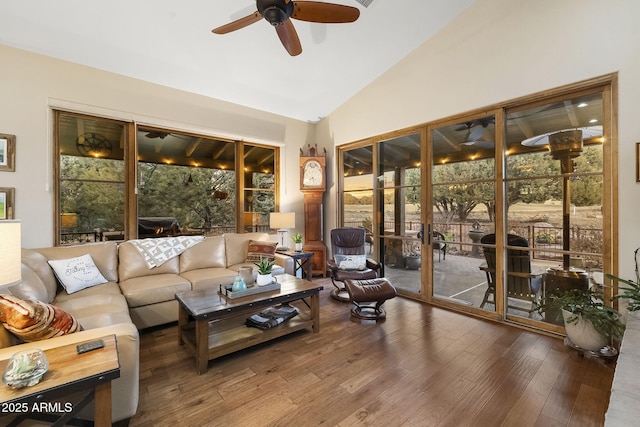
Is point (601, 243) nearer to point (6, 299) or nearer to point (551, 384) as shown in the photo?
point (551, 384)

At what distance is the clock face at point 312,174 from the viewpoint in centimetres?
505

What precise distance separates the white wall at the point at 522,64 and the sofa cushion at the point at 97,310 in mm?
3983

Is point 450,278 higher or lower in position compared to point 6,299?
lower

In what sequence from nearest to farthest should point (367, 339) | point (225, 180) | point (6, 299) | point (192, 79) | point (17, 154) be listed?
point (6, 299) → point (367, 339) → point (17, 154) → point (192, 79) → point (225, 180)

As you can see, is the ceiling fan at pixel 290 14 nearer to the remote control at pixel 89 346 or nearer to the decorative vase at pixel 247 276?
the decorative vase at pixel 247 276

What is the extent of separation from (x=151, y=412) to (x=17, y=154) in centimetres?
326

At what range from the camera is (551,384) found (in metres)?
1.99

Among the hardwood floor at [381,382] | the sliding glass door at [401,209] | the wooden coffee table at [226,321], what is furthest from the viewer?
the sliding glass door at [401,209]

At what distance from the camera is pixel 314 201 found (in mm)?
5129

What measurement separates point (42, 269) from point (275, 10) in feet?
10.4

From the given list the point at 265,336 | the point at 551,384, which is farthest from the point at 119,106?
the point at 551,384

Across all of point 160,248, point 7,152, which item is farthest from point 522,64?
point 7,152

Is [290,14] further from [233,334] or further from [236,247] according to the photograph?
[236,247]

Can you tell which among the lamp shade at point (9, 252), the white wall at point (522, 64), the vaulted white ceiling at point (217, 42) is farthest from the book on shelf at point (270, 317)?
the vaulted white ceiling at point (217, 42)
